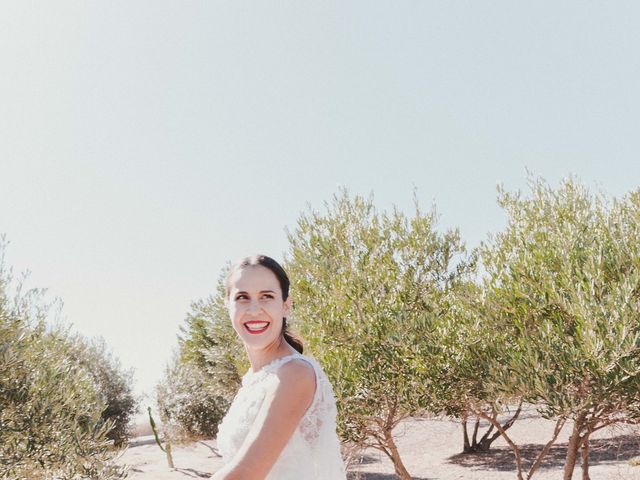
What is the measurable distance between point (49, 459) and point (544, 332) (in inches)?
442

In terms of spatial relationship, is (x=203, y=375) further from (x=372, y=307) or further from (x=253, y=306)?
(x=253, y=306)

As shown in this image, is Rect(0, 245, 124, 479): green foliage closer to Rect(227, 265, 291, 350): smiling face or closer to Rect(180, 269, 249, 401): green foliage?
Rect(180, 269, 249, 401): green foliage

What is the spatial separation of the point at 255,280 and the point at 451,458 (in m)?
30.9

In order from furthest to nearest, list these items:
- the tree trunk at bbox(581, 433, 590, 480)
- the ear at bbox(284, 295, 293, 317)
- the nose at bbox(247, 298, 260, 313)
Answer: the tree trunk at bbox(581, 433, 590, 480)
the ear at bbox(284, 295, 293, 317)
the nose at bbox(247, 298, 260, 313)

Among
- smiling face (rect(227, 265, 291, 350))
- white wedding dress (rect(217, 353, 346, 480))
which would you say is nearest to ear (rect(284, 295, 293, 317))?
smiling face (rect(227, 265, 291, 350))

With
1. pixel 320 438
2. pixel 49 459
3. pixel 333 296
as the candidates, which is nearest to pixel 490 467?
pixel 333 296

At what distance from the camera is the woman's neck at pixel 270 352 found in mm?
2423

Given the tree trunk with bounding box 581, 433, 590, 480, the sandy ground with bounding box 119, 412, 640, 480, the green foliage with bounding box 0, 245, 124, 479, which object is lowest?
the sandy ground with bounding box 119, 412, 640, 480

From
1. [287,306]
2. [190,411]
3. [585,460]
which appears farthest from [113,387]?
[287,306]

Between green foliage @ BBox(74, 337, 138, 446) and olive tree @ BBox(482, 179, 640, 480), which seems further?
green foliage @ BBox(74, 337, 138, 446)

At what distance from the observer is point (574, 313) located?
12.1 meters

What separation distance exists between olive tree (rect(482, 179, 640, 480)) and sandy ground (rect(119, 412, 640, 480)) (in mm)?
7603

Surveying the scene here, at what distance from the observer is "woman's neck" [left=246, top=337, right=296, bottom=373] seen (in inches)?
95.4

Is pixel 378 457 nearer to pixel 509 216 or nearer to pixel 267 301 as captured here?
pixel 509 216
